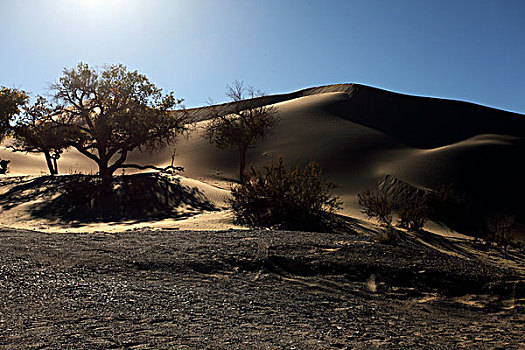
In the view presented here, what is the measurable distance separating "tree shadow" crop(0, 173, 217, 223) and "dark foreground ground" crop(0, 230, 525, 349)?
8387mm

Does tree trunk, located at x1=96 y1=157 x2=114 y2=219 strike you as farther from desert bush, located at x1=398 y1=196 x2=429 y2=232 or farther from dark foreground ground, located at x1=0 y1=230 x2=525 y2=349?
desert bush, located at x1=398 y1=196 x2=429 y2=232

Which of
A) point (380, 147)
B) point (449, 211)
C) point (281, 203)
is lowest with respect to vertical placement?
point (449, 211)

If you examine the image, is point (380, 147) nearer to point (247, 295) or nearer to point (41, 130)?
point (41, 130)

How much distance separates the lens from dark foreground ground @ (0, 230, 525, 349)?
344 cm

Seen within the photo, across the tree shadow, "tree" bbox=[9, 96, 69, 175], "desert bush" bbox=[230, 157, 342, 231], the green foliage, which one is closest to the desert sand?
"desert bush" bbox=[230, 157, 342, 231]

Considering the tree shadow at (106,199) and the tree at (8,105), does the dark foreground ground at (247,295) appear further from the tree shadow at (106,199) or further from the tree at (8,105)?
the tree at (8,105)

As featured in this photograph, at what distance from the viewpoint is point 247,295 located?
4.58 metres

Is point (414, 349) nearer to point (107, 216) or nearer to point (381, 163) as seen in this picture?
point (107, 216)

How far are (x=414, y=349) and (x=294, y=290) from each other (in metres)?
1.69

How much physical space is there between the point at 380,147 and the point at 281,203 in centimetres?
2264

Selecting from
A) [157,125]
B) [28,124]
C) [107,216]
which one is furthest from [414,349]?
[28,124]

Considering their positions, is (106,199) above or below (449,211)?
above

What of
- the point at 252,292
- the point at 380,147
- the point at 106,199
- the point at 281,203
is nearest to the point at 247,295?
the point at 252,292

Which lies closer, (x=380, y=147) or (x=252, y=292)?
(x=252, y=292)
